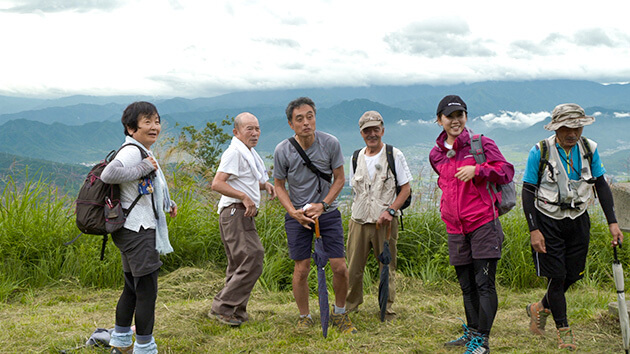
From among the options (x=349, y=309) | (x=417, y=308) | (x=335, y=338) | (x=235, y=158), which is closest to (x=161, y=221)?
(x=235, y=158)

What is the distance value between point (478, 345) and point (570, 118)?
1.69 m

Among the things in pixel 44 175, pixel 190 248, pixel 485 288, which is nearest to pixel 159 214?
pixel 485 288

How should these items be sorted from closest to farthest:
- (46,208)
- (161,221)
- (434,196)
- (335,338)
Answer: (161,221) < (335,338) < (46,208) < (434,196)

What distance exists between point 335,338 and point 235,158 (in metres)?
1.67

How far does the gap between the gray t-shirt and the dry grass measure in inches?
43.6

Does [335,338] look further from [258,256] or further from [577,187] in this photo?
[577,187]

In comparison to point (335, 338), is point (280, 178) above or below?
above

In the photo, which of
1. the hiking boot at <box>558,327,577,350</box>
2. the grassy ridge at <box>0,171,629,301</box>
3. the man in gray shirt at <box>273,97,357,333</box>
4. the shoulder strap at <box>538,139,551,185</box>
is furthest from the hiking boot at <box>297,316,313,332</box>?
the shoulder strap at <box>538,139,551,185</box>

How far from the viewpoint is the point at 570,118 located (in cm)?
357

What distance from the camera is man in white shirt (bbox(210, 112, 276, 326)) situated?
439 centimetres

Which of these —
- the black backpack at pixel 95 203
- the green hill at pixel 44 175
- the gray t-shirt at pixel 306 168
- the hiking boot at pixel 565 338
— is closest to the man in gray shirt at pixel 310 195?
the gray t-shirt at pixel 306 168

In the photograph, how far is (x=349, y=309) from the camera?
4816 mm

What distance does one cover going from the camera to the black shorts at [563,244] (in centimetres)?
371

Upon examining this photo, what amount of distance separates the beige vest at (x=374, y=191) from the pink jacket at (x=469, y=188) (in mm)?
863
